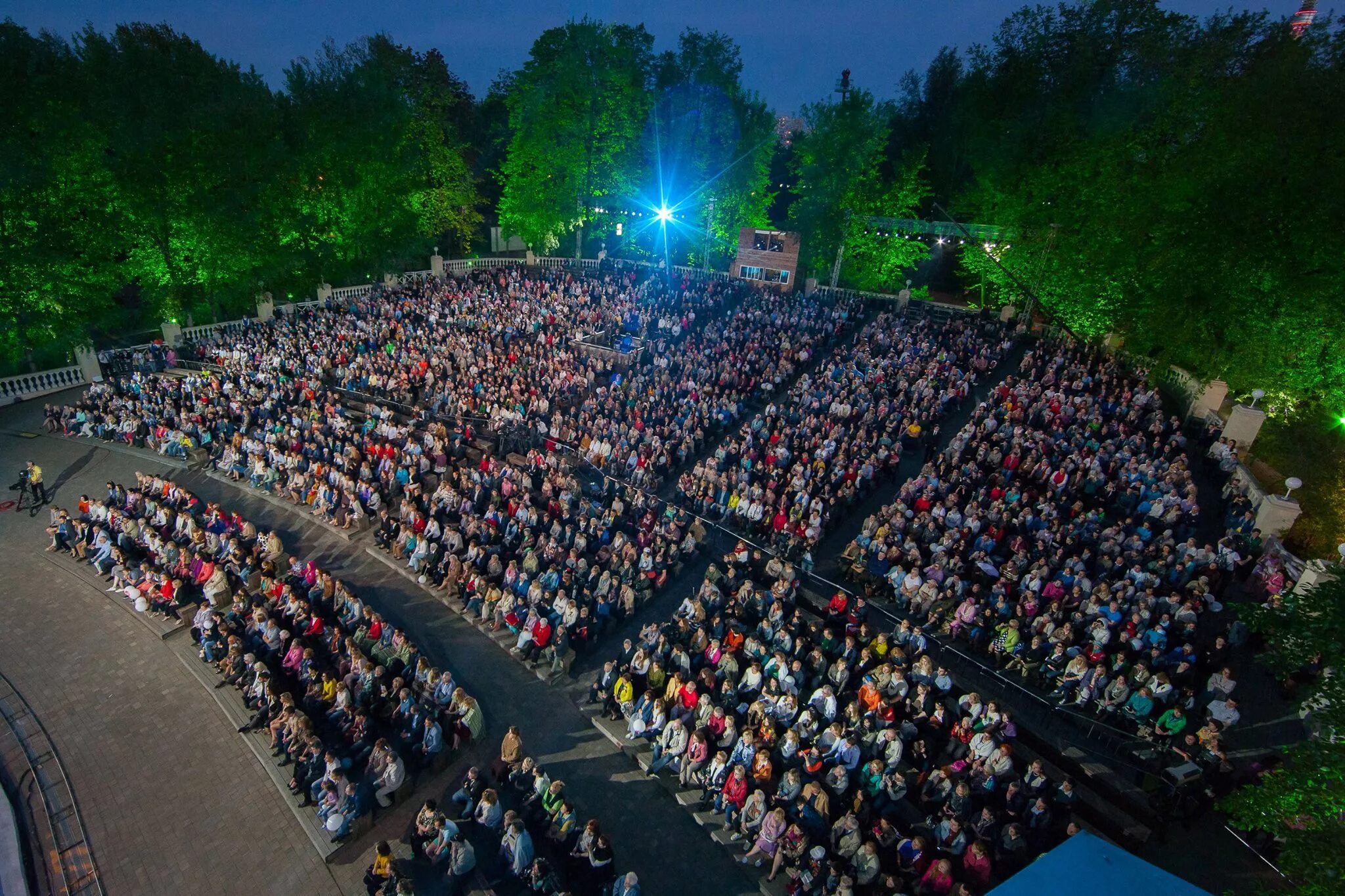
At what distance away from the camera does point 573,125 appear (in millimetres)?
36344

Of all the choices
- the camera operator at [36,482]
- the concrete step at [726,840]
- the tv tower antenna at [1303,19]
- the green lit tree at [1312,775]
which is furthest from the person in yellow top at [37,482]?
the tv tower antenna at [1303,19]

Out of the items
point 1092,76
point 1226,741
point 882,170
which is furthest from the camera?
point 882,170

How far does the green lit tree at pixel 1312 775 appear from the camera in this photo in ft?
17.5

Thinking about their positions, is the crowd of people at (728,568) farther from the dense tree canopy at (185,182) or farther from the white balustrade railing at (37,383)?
the dense tree canopy at (185,182)

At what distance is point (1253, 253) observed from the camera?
1680 centimetres

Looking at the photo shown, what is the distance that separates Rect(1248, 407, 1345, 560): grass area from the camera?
1394 centimetres

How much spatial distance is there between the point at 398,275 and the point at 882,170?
103 feet

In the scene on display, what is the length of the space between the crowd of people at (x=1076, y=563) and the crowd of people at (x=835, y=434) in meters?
1.34

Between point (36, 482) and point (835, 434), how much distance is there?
2031 cm

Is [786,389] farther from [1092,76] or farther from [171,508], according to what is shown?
[1092,76]

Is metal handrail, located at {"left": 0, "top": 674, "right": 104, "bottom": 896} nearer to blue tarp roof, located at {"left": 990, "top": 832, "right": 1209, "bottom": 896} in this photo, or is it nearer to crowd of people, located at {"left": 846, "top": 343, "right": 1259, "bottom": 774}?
blue tarp roof, located at {"left": 990, "top": 832, "right": 1209, "bottom": 896}

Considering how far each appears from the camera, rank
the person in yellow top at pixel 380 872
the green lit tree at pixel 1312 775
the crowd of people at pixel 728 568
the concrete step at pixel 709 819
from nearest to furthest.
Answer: the green lit tree at pixel 1312 775
the person in yellow top at pixel 380 872
the crowd of people at pixel 728 568
the concrete step at pixel 709 819

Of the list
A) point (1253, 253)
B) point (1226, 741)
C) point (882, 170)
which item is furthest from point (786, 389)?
point (882, 170)

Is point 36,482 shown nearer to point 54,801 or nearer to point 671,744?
point 54,801
